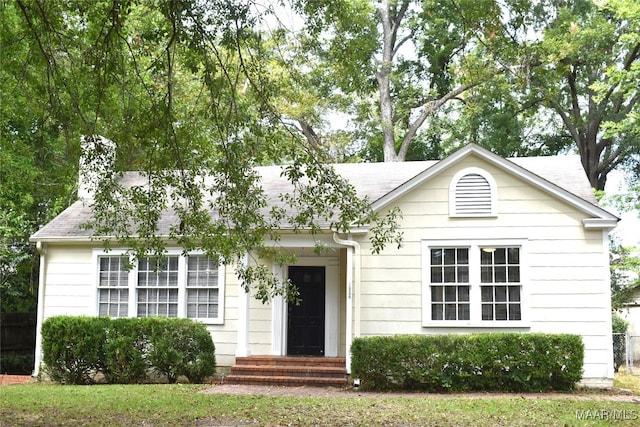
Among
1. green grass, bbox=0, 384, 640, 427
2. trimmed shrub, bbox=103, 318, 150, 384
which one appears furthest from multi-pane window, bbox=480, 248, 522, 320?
trimmed shrub, bbox=103, 318, 150, 384

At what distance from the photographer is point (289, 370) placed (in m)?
13.6

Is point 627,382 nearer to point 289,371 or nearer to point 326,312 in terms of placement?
point 326,312

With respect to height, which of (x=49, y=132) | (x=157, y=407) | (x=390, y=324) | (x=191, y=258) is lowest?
(x=157, y=407)

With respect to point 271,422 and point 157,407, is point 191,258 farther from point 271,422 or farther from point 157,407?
point 271,422

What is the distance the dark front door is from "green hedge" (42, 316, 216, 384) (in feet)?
5.99

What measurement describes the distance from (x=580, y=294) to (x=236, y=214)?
23.8 feet

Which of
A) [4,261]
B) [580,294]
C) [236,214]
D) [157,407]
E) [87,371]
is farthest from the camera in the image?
[4,261]

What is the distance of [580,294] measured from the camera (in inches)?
518

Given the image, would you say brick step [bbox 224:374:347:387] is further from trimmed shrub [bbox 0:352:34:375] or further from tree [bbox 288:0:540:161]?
tree [bbox 288:0:540:161]

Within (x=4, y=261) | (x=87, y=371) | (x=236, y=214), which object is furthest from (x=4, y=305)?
(x=236, y=214)

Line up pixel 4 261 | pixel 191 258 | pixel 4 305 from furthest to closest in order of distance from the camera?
1. pixel 4 305
2. pixel 4 261
3. pixel 191 258

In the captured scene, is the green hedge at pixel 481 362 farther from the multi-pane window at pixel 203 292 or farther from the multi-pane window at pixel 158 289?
the multi-pane window at pixel 158 289

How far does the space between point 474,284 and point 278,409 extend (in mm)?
5132

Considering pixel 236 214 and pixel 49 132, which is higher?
pixel 49 132
